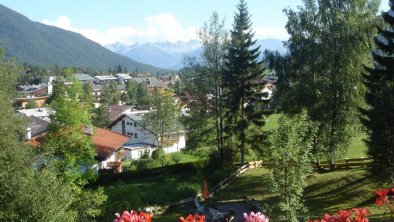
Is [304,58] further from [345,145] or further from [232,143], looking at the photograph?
[232,143]

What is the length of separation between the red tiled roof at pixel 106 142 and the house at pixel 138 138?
25.3 metres

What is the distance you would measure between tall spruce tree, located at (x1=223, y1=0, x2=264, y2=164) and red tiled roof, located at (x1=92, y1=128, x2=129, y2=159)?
1133cm

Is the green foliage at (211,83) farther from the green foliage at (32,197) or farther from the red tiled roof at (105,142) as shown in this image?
the green foliage at (32,197)

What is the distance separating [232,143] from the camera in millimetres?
38344

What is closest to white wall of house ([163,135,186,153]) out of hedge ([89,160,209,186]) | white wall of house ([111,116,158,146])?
white wall of house ([111,116,158,146])

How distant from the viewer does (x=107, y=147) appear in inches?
1642

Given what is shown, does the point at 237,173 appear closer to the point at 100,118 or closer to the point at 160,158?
the point at 160,158

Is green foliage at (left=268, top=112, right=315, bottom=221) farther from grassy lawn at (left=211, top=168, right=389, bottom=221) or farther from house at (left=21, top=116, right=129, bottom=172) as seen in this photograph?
house at (left=21, top=116, right=129, bottom=172)

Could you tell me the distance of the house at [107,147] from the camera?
133 ft

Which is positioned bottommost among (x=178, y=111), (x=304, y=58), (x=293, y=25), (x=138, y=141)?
(x=138, y=141)

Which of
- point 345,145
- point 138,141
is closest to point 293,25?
point 345,145

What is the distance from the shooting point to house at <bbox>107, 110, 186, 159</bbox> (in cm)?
7219

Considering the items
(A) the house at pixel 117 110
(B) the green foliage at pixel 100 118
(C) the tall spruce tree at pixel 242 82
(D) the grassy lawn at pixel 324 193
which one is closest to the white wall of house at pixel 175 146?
(B) the green foliage at pixel 100 118

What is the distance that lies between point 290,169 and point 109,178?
1105 inches
